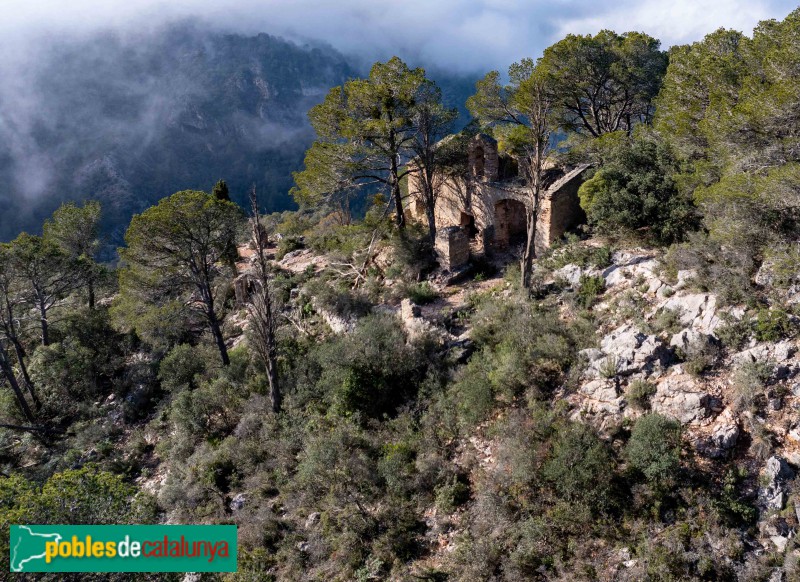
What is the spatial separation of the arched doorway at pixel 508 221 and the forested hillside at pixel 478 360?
0.73m

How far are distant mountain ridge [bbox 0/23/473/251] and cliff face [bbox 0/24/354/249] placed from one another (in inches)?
6.2

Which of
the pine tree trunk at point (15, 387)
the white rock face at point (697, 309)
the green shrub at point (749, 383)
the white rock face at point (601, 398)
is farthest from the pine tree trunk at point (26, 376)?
the green shrub at point (749, 383)

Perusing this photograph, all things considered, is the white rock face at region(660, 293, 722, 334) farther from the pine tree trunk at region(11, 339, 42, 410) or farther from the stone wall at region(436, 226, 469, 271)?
the pine tree trunk at region(11, 339, 42, 410)

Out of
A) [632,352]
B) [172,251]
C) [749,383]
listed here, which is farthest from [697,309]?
[172,251]

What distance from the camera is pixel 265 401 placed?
521 inches

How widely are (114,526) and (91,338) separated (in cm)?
1402

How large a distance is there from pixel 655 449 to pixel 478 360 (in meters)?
4.52

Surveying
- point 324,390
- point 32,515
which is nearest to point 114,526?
point 32,515

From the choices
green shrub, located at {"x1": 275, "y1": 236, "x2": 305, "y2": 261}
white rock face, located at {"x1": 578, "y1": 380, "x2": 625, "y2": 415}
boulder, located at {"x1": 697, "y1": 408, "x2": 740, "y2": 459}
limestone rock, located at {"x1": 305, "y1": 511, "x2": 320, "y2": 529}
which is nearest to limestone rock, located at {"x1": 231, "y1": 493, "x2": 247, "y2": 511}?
limestone rock, located at {"x1": 305, "y1": 511, "x2": 320, "y2": 529}

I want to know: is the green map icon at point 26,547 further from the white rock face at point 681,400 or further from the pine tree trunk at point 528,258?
the pine tree trunk at point 528,258

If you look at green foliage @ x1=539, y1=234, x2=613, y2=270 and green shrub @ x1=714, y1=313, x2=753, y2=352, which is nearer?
green shrub @ x1=714, y1=313, x2=753, y2=352

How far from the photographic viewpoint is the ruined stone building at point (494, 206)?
15.7 m

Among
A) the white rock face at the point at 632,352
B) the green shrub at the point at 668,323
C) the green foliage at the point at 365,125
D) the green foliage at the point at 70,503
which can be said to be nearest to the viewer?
the green foliage at the point at 70,503

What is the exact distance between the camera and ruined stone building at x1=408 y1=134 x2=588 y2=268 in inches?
619
